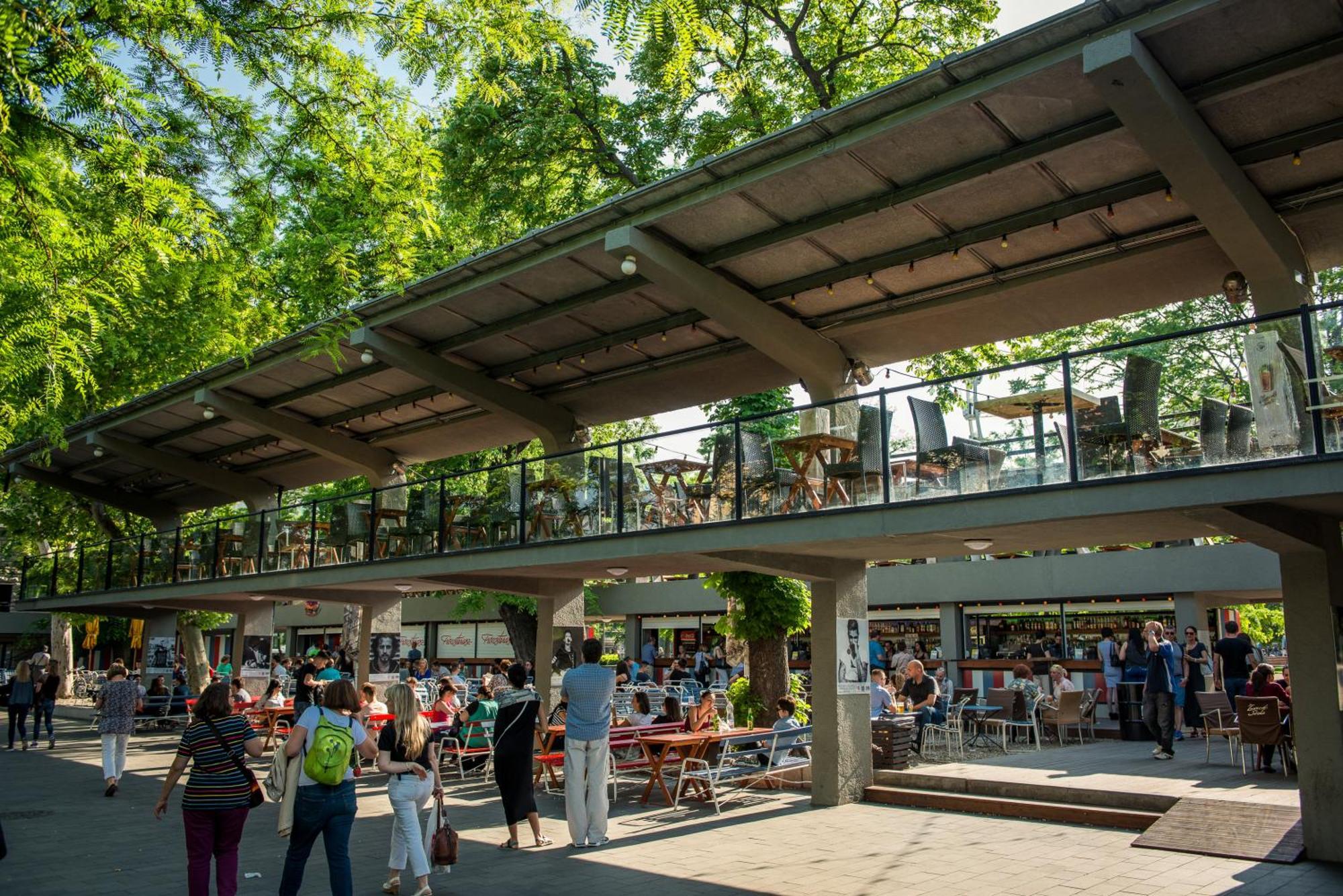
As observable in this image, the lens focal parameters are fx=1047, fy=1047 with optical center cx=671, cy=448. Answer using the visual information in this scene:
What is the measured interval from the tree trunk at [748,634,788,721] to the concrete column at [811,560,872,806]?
9.04 feet

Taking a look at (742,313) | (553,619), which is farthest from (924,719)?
(742,313)

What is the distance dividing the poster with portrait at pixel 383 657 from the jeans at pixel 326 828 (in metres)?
12.8

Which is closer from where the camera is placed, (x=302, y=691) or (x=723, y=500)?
(x=723, y=500)

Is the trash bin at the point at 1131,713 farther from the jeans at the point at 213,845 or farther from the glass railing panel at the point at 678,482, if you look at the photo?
the jeans at the point at 213,845

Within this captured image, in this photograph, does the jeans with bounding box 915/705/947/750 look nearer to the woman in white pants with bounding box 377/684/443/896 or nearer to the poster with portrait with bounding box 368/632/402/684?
the poster with portrait with bounding box 368/632/402/684

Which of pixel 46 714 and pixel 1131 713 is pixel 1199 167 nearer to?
pixel 1131 713

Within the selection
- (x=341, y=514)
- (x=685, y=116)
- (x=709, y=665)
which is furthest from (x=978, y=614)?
(x=341, y=514)

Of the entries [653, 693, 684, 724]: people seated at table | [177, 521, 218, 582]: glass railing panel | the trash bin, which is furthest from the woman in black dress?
[177, 521, 218, 582]: glass railing panel

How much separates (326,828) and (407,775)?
96 cm

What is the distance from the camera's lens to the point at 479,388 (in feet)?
54.6

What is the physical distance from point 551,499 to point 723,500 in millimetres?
3112

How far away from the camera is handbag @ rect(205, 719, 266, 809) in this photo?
656cm

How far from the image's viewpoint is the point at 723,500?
11.8 meters

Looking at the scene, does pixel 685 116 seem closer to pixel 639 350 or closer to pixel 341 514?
pixel 639 350
